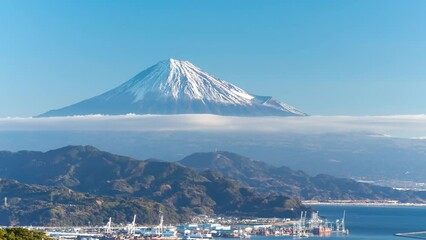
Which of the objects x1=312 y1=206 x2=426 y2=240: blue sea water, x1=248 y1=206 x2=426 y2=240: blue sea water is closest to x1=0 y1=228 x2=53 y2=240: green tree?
x1=248 y1=206 x2=426 y2=240: blue sea water

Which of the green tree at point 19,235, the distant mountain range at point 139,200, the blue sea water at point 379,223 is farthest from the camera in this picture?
the distant mountain range at point 139,200

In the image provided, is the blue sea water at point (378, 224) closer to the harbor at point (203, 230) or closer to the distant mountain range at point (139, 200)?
the harbor at point (203, 230)

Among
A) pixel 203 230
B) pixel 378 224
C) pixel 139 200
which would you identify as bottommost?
pixel 203 230

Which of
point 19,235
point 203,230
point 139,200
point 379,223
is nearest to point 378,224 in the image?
point 379,223

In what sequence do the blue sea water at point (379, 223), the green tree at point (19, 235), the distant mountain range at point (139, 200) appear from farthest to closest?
the distant mountain range at point (139, 200), the blue sea water at point (379, 223), the green tree at point (19, 235)

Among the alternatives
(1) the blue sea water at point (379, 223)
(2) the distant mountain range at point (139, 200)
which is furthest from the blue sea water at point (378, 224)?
(2) the distant mountain range at point (139, 200)

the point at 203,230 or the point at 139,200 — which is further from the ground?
the point at 139,200

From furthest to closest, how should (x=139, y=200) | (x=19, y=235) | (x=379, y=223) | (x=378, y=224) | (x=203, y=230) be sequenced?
(x=379, y=223), (x=139, y=200), (x=378, y=224), (x=203, y=230), (x=19, y=235)

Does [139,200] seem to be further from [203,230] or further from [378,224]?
[378,224]

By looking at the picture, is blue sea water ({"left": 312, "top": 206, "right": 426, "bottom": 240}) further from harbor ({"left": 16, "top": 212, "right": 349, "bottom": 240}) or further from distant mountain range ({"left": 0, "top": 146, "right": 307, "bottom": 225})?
distant mountain range ({"left": 0, "top": 146, "right": 307, "bottom": 225})
